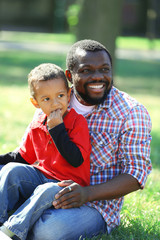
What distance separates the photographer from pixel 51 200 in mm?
2906

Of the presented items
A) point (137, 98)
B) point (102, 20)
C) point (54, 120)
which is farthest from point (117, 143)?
point (137, 98)

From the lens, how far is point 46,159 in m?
3.12

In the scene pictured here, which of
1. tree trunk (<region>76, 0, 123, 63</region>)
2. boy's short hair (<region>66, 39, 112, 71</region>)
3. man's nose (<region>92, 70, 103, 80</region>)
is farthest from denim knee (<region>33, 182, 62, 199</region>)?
tree trunk (<region>76, 0, 123, 63</region>)

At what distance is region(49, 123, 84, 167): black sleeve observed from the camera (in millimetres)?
2891

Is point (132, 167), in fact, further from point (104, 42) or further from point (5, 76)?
point (5, 76)

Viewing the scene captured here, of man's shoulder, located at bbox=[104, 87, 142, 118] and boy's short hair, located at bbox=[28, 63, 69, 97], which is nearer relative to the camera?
boy's short hair, located at bbox=[28, 63, 69, 97]

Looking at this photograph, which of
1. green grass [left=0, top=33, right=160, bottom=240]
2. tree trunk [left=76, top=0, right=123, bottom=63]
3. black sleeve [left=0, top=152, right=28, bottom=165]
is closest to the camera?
black sleeve [left=0, top=152, right=28, bottom=165]

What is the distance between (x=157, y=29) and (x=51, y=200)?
2676cm

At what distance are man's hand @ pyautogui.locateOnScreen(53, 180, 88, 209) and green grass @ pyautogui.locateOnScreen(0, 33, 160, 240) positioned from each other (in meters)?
0.38

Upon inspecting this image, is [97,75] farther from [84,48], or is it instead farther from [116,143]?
[116,143]

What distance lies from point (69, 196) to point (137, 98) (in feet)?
26.7

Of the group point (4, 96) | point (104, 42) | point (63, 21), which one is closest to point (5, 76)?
point (4, 96)

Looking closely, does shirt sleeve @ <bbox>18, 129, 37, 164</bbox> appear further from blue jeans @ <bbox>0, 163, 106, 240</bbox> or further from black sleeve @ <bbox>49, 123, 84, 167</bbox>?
black sleeve @ <bbox>49, 123, 84, 167</bbox>

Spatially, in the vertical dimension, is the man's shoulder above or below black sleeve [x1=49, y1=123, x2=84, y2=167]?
above
